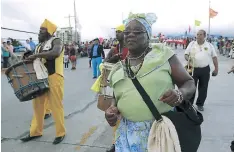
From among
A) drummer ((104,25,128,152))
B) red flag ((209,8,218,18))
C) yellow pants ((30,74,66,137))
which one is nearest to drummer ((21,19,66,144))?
yellow pants ((30,74,66,137))

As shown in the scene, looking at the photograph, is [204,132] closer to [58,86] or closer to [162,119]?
[58,86]

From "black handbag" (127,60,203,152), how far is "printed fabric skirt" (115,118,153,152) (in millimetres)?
160

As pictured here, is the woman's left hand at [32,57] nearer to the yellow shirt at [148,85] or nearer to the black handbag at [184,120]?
the yellow shirt at [148,85]

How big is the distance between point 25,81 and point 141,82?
2650 mm

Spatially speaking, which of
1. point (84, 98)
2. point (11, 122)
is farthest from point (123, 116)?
point (84, 98)

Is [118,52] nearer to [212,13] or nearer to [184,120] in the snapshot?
[184,120]

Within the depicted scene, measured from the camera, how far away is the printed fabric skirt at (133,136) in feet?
6.86

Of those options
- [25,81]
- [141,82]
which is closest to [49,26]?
[25,81]

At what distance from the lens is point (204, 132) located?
15.6ft

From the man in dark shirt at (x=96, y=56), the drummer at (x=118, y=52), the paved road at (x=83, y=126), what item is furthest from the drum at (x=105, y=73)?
the man in dark shirt at (x=96, y=56)

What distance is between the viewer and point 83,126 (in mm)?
5273

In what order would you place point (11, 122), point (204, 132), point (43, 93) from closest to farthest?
point (43, 93) < point (204, 132) < point (11, 122)

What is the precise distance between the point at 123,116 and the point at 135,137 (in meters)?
0.19

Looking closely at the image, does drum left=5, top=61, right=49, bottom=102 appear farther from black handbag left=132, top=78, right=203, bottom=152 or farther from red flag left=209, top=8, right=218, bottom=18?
red flag left=209, top=8, right=218, bottom=18
